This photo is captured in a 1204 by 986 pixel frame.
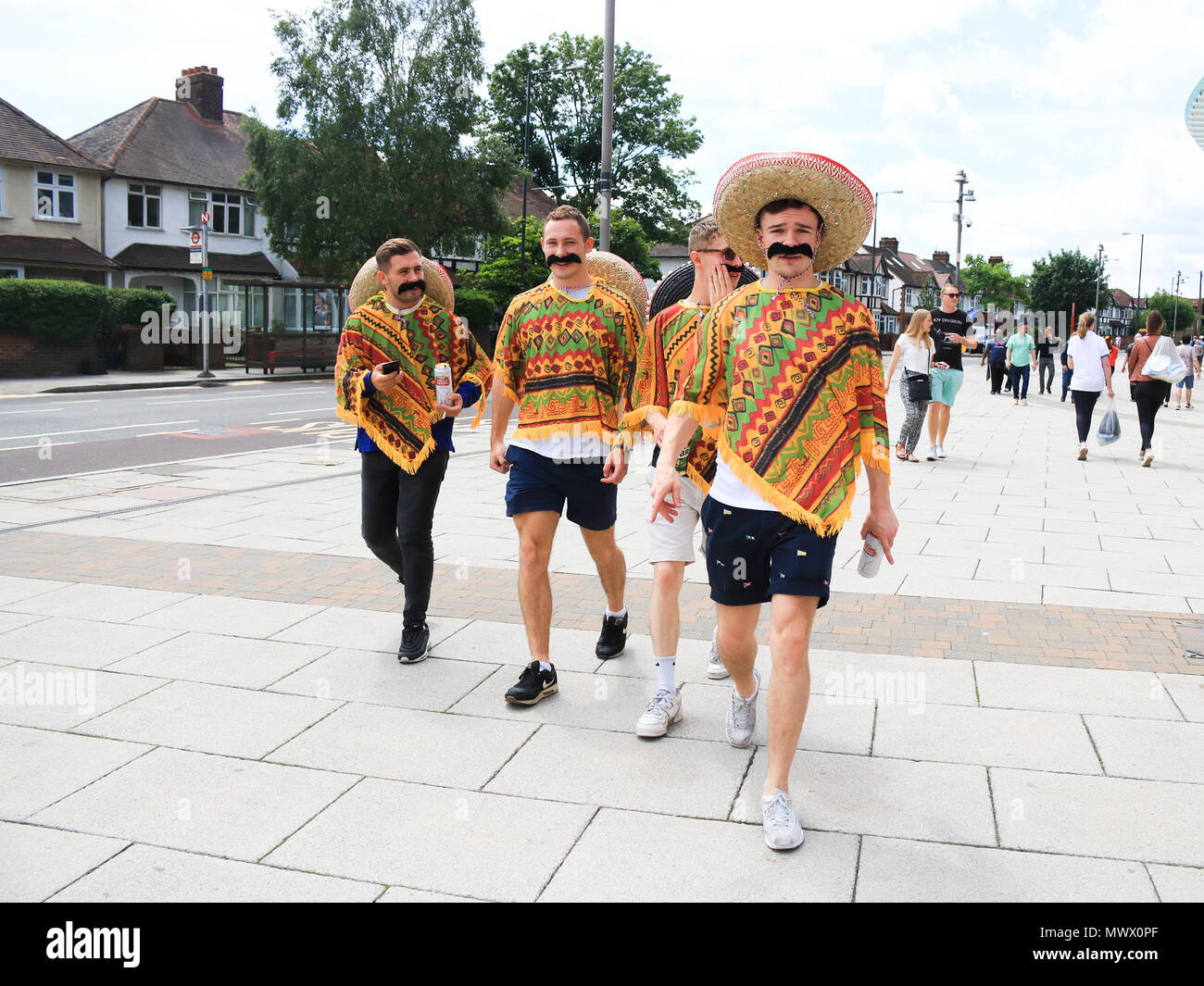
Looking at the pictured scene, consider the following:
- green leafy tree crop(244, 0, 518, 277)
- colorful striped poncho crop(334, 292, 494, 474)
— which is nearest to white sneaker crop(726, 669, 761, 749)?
colorful striped poncho crop(334, 292, 494, 474)

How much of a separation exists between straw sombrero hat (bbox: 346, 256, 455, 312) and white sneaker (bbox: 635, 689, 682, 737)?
1.99m

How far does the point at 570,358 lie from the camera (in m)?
4.31

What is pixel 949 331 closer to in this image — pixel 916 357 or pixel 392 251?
pixel 916 357

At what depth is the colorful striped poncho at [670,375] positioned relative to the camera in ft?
13.3

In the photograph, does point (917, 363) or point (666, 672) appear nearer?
point (666, 672)

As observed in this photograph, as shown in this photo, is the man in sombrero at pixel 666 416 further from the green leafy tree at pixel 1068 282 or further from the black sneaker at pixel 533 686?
the green leafy tree at pixel 1068 282

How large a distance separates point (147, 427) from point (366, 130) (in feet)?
70.7

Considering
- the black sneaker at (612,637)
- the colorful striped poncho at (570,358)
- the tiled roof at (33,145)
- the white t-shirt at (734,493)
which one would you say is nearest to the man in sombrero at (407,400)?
the colorful striped poncho at (570,358)

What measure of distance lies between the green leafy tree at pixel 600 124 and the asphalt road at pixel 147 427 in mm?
33604

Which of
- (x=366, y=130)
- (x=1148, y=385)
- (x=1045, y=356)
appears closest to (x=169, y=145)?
(x=366, y=130)

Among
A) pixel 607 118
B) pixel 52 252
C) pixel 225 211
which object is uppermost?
pixel 225 211

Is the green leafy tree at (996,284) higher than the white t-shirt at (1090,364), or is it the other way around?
the green leafy tree at (996,284)

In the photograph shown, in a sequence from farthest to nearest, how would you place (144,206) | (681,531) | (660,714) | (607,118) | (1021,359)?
(144,206)
(1021,359)
(607,118)
(681,531)
(660,714)
